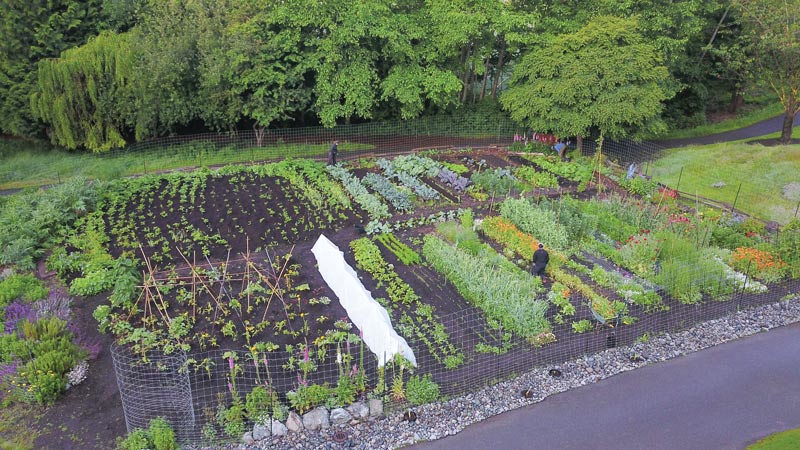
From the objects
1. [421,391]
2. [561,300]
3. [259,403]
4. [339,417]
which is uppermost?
[561,300]

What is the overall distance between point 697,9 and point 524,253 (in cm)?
1465

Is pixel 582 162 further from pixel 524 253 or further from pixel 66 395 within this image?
pixel 66 395

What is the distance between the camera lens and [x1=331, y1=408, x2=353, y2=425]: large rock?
8.71m

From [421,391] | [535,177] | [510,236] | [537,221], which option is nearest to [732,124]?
[535,177]

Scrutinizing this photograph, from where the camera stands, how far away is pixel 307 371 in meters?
9.58

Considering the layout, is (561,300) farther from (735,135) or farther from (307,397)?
(735,135)

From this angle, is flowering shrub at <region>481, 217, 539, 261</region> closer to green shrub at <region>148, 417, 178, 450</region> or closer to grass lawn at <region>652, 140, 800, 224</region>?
grass lawn at <region>652, 140, 800, 224</region>

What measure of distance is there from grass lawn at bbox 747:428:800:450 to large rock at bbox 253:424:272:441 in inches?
277

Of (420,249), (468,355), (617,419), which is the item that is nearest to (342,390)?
(468,355)

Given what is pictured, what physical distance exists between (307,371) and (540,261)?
5.57 meters

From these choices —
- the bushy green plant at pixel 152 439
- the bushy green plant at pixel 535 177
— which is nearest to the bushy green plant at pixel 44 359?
the bushy green plant at pixel 152 439

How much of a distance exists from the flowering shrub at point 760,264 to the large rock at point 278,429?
1019 centimetres

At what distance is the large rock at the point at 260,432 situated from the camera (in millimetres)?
8438

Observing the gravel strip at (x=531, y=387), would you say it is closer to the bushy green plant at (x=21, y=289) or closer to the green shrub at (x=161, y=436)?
the green shrub at (x=161, y=436)
